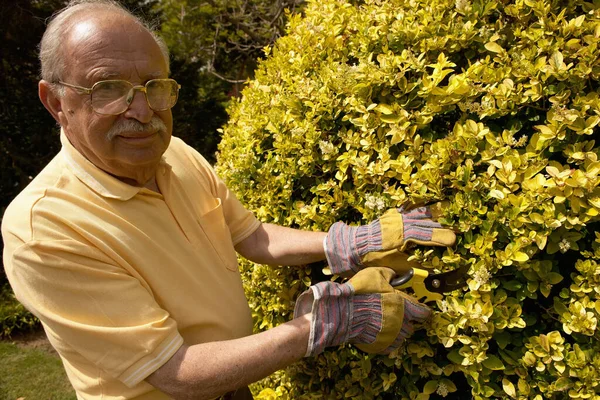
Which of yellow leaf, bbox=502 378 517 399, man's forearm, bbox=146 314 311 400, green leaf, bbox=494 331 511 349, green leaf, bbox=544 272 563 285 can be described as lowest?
yellow leaf, bbox=502 378 517 399

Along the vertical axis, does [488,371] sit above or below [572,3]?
below

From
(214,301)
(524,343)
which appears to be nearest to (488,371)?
(524,343)

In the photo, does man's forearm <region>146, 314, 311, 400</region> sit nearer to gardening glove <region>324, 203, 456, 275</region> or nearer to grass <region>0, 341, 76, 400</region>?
gardening glove <region>324, 203, 456, 275</region>

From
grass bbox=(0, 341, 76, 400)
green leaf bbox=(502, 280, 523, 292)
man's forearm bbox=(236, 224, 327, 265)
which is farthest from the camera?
grass bbox=(0, 341, 76, 400)

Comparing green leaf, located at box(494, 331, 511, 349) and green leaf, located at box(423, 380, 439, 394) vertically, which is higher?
green leaf, located at box(494, 331, 511, 349)

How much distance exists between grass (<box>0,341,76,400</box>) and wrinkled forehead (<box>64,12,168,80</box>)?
3.69m

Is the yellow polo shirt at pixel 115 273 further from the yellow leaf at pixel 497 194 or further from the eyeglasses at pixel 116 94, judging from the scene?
the yellow leaf at pixel 497 194

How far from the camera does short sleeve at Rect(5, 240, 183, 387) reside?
1.43 m

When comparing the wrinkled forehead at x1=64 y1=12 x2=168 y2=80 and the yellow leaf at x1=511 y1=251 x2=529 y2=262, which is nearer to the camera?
the yellow leaf at x1=511 y1=251 x2=529 y2=262

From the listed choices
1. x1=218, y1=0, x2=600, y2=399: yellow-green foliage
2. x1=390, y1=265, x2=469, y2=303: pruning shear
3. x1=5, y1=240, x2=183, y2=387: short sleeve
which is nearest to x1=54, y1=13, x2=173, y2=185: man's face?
x1=5, y1=240, x2=183, y2=387: short sleeve

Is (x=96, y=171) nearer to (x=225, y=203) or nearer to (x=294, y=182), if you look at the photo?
(x=225, y=203)

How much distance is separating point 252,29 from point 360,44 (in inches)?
264

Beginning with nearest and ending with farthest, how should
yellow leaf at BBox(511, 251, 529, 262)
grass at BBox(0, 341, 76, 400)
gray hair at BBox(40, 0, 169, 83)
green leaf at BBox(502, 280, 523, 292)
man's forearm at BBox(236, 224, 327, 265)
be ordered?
yellow leaf at BBox(511, 251, 529, 262), green leaf at BBox(502, 280, 523, 292), gray hair at BBox(40, 0, 169, 83), man's forearm at BBox(236, 224, 327, 265), grass at BBox(0, 341, 76, 400)

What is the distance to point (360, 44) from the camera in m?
1.93
